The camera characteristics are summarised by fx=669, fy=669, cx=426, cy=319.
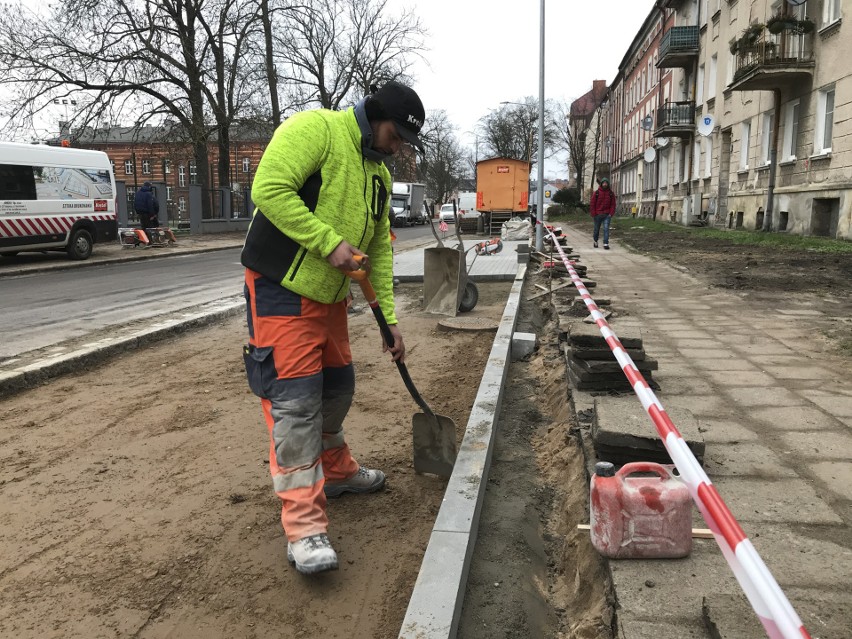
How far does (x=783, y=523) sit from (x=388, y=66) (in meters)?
36.5

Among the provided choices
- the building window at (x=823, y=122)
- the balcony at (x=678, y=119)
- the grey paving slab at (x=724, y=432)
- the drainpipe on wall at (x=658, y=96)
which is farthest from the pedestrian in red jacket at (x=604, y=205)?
the drainpipe on wall at (x=658, y=96)

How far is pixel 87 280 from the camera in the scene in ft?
42.7

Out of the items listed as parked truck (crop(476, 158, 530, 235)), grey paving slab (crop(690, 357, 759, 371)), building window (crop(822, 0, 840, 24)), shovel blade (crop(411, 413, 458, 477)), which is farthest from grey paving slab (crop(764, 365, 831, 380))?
parked truck (crop(476, 158, 530, 235))

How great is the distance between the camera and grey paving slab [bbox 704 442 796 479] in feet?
10.2

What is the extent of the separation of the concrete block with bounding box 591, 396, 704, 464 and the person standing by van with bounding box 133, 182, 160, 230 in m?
21.0

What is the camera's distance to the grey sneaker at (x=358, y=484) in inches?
130

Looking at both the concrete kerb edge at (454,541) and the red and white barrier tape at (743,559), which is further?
the concrete kerb edge at (454,541)

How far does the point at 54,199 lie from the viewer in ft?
51.3

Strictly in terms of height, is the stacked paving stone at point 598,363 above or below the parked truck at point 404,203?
below

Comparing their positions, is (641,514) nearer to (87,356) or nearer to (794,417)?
(794,417)

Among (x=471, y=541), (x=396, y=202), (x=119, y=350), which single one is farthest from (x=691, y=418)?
(x=396, y=202)

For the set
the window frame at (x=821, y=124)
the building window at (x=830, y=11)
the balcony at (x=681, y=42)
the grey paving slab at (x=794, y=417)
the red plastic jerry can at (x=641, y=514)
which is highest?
the balcony at (x=681, y=42)

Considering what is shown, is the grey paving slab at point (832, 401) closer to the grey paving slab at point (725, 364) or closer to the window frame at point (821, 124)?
the grey paving slab at point (725, 364)

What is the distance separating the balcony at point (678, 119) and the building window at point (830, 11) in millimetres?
13422
